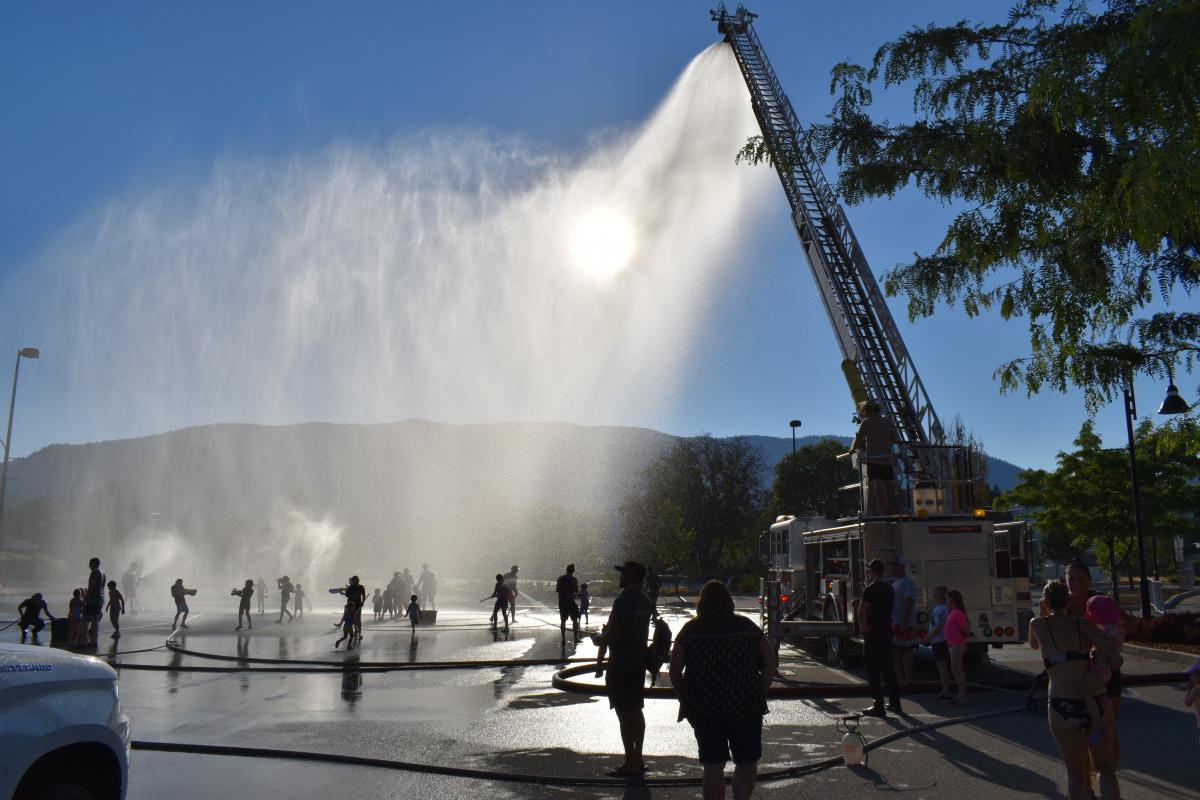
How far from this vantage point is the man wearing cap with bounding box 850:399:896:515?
15352 mm

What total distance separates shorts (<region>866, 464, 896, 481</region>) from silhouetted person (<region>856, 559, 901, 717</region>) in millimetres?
3922

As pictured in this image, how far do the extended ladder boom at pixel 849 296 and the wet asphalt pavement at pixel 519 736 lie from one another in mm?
4746

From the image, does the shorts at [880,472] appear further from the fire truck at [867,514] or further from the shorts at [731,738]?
the shorts at [731,738]

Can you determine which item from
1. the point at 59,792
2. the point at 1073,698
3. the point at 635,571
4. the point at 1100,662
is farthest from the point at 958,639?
the point at 59,792

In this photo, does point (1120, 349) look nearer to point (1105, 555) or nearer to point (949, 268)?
point (949, 268)

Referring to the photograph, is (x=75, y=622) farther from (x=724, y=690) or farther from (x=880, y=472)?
(x=724, y=690)

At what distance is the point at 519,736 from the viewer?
10477 millimetres

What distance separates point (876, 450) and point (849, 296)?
189 inches

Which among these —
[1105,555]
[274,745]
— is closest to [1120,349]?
[274,745]

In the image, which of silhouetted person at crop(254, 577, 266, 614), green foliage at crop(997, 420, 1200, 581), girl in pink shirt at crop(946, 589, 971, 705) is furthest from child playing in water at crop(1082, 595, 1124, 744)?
silhouetted person at crop(254, 577, 266, 614)

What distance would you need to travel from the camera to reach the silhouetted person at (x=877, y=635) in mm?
11453

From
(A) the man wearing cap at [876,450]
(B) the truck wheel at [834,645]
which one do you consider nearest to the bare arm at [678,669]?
(A) the man wearing cap at [876,450]

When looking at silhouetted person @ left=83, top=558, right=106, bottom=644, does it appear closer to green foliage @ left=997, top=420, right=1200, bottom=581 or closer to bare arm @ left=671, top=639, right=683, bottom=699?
bare arm @ left=671, top=639, right=683, bottom=699

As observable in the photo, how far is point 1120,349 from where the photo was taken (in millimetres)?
10164
